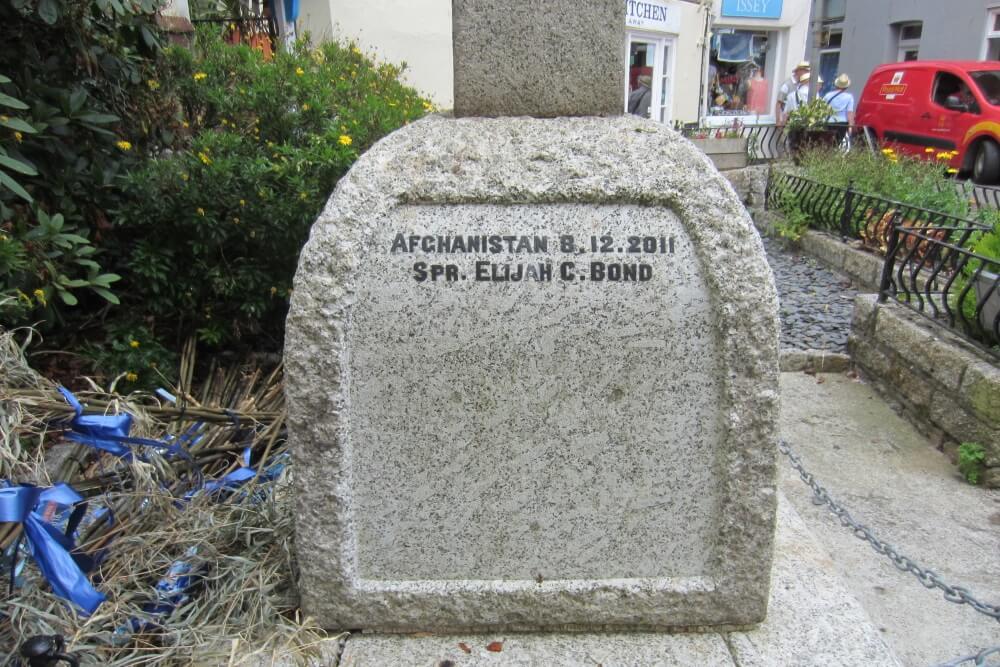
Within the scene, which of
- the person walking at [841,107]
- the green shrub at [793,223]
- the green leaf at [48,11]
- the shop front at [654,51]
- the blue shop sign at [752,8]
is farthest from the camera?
the blue shop sign at [752,8]

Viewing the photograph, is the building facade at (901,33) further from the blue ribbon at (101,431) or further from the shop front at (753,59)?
the blue ribbon at (101,431)

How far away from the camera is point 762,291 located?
1736 mm

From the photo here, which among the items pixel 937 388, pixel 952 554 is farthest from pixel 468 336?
pixel 937 388

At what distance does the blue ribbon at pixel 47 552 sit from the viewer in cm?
177

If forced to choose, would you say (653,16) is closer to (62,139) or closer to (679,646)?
(62,139)

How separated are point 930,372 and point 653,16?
12172 mm

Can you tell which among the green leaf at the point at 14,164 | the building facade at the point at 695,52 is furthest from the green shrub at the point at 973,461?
the building facade at the point at 695,52

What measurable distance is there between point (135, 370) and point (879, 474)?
12.1ft

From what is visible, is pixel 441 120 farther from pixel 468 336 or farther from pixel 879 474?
pixel 879 474

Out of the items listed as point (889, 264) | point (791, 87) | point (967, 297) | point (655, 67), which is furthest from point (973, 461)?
point (655, 67)

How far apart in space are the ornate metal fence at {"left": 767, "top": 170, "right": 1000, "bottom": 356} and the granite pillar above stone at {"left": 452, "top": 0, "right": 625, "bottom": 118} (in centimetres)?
282

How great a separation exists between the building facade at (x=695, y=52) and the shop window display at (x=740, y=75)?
24mm

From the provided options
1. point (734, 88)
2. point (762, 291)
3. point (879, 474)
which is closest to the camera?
point (762, 291)

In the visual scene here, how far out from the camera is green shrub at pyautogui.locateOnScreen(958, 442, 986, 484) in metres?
3.62
